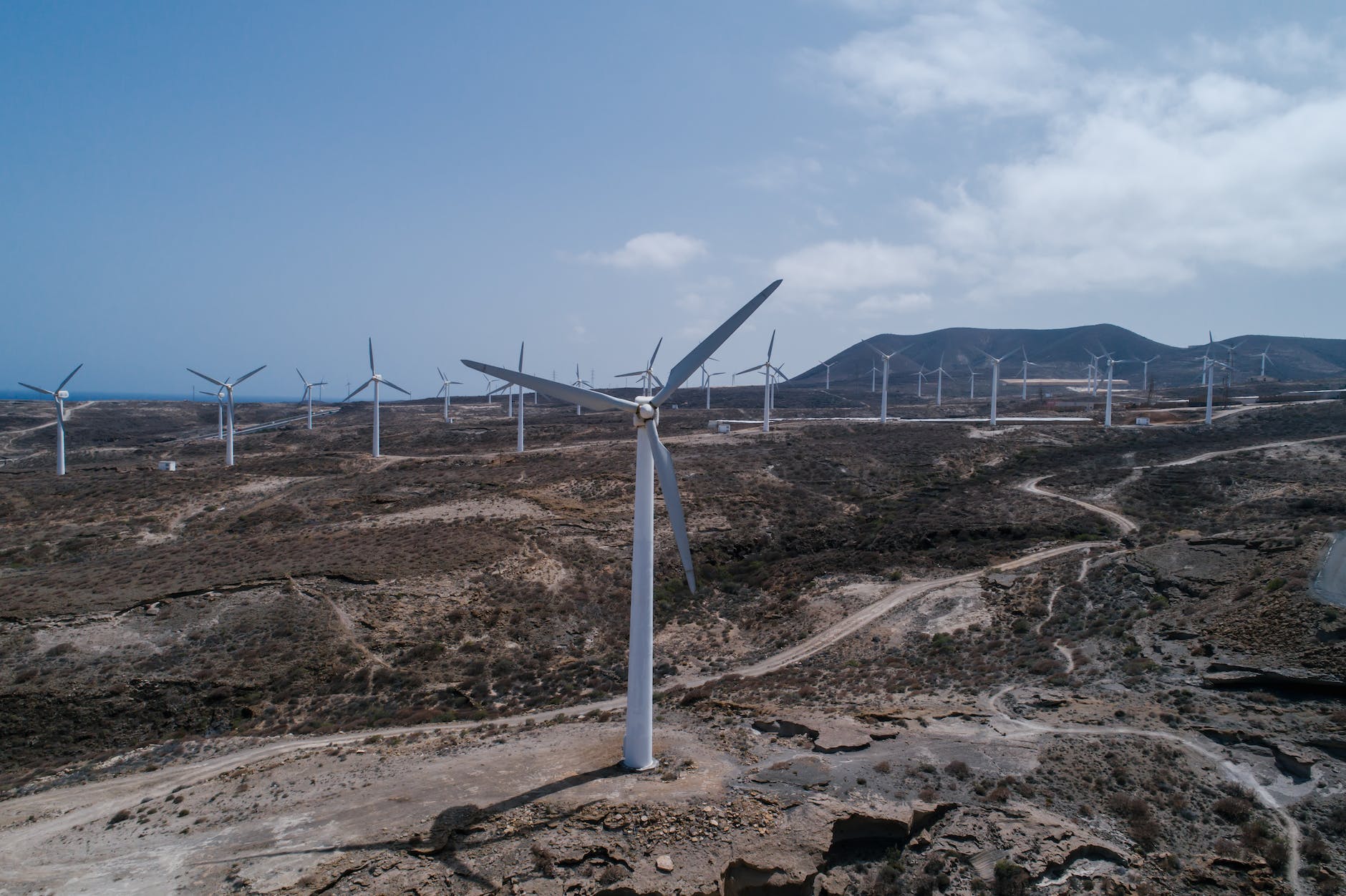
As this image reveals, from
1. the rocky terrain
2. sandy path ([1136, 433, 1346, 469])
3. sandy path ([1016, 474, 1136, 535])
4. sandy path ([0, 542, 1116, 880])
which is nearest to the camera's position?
the rocky terrain

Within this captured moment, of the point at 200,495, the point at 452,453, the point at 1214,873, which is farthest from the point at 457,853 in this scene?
the point at 452,453

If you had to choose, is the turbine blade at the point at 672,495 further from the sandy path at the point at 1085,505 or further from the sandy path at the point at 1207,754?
Result: the sandy path at the point at 1085,505

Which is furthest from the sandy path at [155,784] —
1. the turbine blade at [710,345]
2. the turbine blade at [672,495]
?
the turbine blade at [710,345]

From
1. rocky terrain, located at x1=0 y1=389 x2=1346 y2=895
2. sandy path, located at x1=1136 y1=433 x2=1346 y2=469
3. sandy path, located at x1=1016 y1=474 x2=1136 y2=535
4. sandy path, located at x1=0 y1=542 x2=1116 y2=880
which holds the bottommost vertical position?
sandy path, located at x1=0 y1=542 x2=1116 y2=880

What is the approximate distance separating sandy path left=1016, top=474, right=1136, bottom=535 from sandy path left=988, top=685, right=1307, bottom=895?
31031mm

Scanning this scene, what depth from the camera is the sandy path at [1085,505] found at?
49.9 m

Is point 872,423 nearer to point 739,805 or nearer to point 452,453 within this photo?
point 452,453

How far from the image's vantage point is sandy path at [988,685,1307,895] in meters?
16.1

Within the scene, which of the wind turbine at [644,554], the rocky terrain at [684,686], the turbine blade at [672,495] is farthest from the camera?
the turbine blade at [672,495]

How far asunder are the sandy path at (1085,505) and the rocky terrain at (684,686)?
1.64ft

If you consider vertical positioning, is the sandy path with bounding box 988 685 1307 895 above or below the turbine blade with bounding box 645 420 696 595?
below

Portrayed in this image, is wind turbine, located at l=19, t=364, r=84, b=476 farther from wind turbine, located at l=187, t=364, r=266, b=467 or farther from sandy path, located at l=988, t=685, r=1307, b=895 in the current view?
sandy path, located at l=988, t=685, r=1307, b=895

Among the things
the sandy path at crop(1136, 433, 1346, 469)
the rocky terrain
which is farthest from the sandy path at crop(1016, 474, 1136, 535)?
the sandy path at crop(1136, 433, 1346, 469)

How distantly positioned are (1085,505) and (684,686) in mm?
40830
